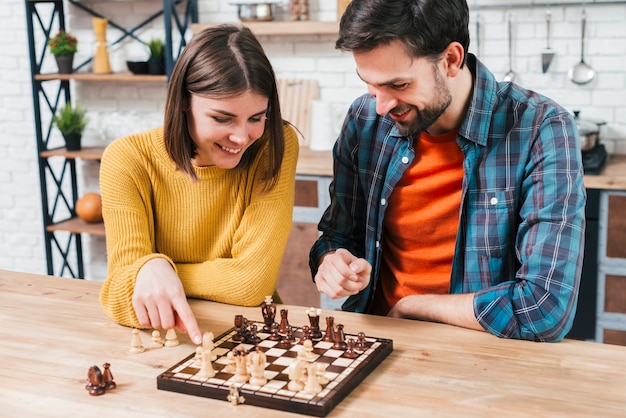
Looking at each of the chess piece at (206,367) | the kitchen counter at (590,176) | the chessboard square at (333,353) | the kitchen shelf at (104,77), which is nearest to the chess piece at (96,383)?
the chess piece at (206,367)

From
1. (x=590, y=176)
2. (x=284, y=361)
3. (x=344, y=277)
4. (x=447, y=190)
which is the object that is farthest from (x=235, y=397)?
(x=590, y=176)

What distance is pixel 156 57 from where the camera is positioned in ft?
14.6

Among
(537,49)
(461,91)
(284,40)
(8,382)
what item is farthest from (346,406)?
(284,40)

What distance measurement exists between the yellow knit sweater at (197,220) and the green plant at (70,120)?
2640 millimetres

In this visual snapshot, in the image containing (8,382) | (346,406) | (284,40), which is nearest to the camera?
(346,406)

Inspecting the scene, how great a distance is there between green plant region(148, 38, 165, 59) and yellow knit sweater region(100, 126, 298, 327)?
2.40 m

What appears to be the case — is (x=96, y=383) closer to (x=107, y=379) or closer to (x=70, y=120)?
(x=107, y=379)

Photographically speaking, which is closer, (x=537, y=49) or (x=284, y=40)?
(x=537, y=49)

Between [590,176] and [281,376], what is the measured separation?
2.36m

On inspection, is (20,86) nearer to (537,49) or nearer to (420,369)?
(537,49)

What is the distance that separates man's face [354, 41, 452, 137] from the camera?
184 centimetres

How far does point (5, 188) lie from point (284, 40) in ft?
6.87

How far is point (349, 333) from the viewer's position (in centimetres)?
174

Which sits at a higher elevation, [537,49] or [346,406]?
[537,49]
